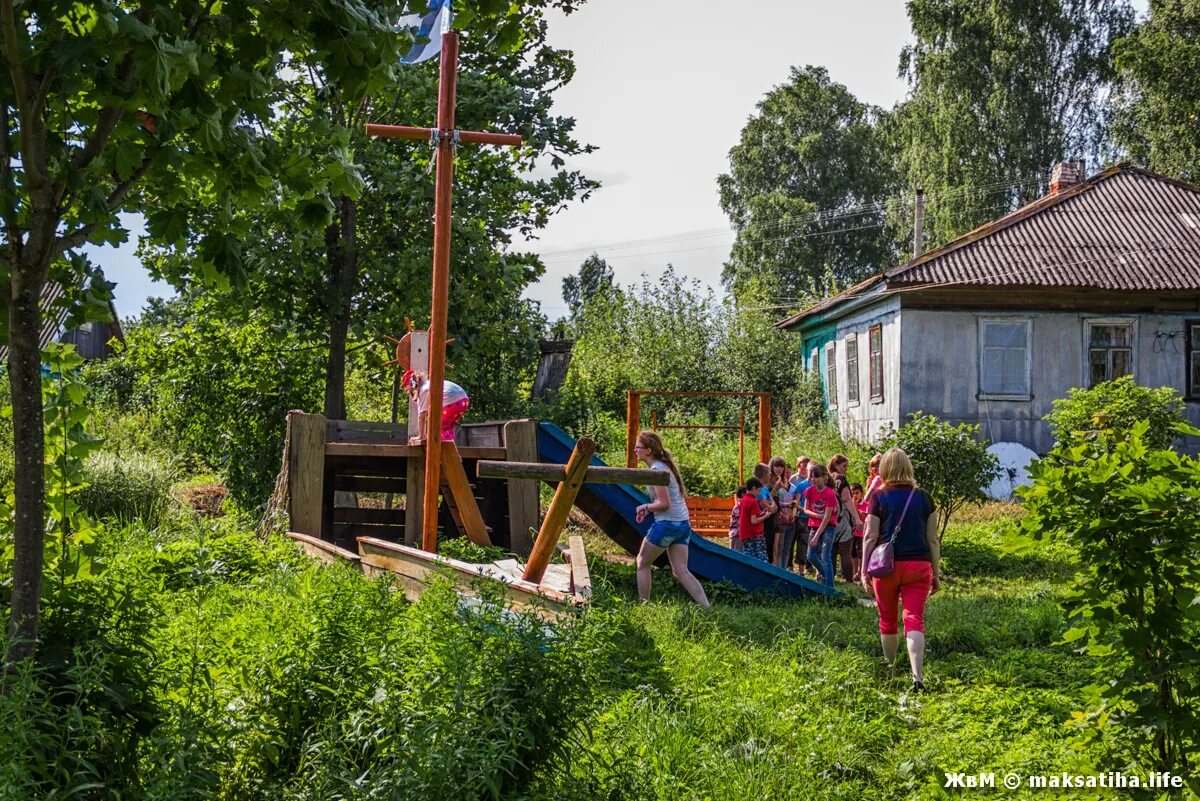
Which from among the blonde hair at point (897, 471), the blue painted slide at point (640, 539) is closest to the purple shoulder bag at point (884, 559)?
the blonde hair at point (897, 471)

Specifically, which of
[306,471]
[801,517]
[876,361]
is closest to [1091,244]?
[876,361]

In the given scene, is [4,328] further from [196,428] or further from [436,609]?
[196,428]

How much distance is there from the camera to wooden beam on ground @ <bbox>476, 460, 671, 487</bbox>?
6973 mm

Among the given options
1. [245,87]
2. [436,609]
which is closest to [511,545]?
[436,609]

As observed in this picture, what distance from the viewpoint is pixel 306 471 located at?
10.6 metres

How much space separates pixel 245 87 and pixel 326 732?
228cm

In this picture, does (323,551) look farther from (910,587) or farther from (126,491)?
(126,491)

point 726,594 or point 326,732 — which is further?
point 726,594

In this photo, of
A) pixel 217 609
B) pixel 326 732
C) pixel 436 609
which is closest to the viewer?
pixel 326 732

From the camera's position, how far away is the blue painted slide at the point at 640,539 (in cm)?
1138

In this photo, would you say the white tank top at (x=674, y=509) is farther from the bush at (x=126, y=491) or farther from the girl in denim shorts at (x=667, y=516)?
the bush at (x=126, y=491)

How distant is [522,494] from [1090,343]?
14692mm

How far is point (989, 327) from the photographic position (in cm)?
2166

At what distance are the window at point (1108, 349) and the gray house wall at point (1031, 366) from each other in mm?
111
